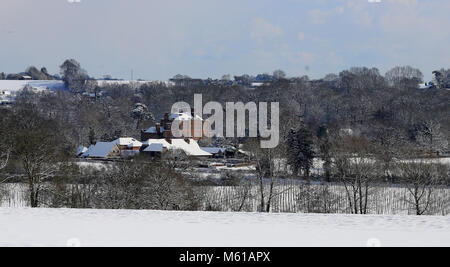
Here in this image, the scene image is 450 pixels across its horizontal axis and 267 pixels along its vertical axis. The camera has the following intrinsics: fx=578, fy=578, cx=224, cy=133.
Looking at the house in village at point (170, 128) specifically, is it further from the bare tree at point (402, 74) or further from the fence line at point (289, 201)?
the bare tree at point (402, 74)

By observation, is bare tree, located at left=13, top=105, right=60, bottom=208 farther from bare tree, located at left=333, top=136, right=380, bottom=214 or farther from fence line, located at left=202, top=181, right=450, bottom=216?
bare tree, located at left=333, top=136, right=380, bottom=214

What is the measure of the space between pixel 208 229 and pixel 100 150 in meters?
33.2

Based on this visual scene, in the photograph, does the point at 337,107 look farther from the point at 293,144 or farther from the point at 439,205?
the point at 439,205

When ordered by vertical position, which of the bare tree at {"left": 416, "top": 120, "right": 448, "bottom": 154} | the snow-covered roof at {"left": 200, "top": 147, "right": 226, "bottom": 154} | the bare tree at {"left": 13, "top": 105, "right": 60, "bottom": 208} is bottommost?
the snow-covered roof at {"left": 200, "top": 147, "right": 226, "bottom": 154}

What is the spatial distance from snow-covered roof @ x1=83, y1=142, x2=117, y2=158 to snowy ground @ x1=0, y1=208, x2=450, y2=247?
29945mm

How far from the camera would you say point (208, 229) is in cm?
736

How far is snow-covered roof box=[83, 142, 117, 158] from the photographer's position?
38.6 metres

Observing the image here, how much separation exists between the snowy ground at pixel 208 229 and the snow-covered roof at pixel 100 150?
98.2 feet

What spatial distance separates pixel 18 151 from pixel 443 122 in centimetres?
3685

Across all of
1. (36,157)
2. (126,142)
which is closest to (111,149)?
(126,142)

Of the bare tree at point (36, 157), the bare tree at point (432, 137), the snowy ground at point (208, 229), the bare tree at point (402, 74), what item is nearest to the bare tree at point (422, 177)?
the bare tree at point (36, 157)

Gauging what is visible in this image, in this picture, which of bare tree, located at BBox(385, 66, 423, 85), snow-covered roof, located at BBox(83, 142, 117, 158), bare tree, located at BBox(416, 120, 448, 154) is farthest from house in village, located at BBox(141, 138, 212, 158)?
bare tree, located at BBox(385, 66, 423, 85)

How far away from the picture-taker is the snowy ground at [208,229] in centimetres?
641
